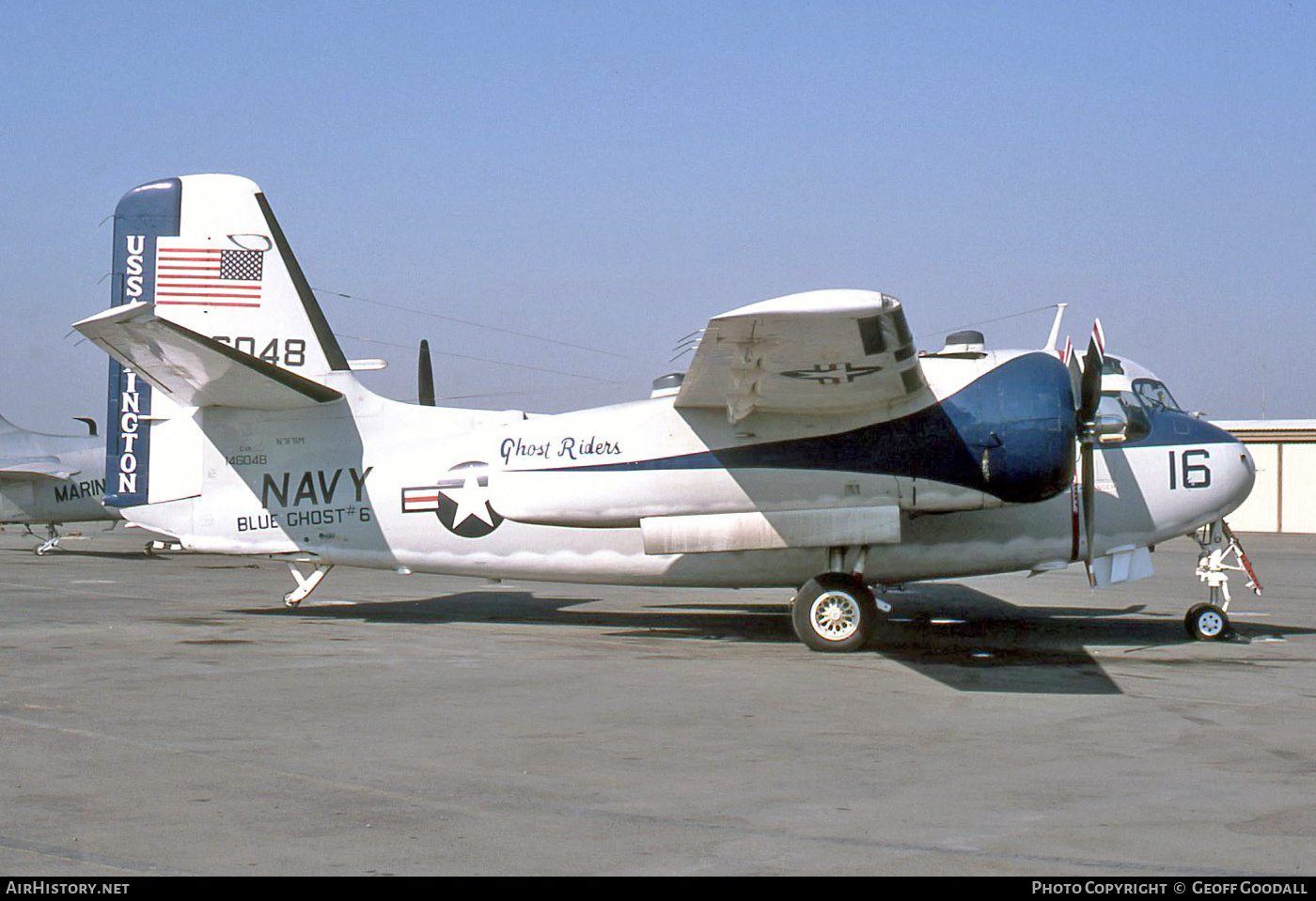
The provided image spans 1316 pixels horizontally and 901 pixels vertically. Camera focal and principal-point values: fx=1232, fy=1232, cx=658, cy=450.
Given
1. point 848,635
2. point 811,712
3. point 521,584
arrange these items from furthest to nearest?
1. point 521,584
2. point 848,635
3. point 811,712

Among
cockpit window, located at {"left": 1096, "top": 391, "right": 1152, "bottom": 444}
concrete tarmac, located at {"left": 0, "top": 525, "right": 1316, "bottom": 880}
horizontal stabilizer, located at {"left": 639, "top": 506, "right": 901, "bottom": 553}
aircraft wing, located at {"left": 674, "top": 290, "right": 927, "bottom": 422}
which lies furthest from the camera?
cockpit window, located at {"left": 1096, "top": 391, "right": 1152, "bottom": 444}

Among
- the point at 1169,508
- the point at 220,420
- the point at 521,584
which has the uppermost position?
the point at 220,420

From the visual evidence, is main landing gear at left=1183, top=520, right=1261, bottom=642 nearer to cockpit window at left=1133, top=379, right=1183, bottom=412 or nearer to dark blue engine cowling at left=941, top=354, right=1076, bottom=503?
cockpit window at left=1133, top=379, right=1183, bottom=412

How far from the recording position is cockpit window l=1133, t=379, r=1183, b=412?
15234 mm

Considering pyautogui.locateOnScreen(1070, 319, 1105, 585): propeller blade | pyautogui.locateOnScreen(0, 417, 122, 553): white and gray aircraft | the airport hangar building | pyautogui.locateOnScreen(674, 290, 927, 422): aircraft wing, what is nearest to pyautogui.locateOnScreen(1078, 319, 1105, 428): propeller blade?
pyautogui.locateOnScreen(1070, 319, 1105, 585): propeller blade

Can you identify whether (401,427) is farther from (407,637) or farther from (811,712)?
(811,712)

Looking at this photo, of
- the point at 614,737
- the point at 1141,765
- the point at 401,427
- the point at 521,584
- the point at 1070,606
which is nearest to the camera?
the point at 1141,765

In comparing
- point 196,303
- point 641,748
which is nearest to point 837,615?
point 641,748

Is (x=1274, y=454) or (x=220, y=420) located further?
(x=1274, y=454)

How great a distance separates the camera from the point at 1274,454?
50.7 m

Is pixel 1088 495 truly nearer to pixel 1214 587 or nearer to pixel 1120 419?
pixel 1120 419

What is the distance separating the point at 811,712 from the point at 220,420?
938cm

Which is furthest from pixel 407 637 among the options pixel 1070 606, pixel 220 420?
pixel 1070 606

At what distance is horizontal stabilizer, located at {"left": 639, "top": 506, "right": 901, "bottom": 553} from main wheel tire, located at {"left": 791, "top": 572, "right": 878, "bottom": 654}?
492mm
